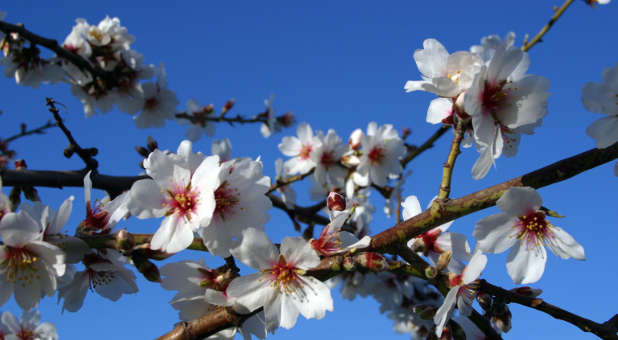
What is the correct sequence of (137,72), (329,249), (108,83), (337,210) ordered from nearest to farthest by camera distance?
(329,249), (337,210), (108,83), (137,72)

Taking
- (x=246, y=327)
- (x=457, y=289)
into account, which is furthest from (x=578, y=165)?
(x=246, y=327)

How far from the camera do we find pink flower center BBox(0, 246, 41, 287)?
146 centimetres

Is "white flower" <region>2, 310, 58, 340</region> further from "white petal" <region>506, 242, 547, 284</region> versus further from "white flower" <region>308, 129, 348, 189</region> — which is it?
"white petal" <region>506, 242, 547, 284</region>

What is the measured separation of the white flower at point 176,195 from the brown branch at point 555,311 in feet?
3.38

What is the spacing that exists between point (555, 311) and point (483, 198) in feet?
1.72

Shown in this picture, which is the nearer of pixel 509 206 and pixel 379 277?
→ pixel 509 206

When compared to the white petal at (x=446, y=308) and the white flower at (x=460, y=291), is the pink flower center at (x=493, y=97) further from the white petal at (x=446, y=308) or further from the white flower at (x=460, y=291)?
the white petal at (x=446, y=308)

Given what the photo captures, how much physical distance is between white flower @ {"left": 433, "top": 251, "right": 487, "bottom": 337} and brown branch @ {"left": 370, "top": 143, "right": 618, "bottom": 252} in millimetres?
237

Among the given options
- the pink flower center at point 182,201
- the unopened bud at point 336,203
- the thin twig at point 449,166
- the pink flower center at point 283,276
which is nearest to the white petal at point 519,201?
the thin twig at point 449,166

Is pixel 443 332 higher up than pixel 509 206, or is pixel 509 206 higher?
pixel 509 206

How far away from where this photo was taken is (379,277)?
5.53 metres

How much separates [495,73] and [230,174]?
1.05 meters

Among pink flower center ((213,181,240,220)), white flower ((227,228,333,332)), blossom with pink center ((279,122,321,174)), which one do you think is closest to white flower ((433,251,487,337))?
white flower ((227,228,333,332))

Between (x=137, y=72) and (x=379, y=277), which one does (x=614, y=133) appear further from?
(x=379, y=277)
